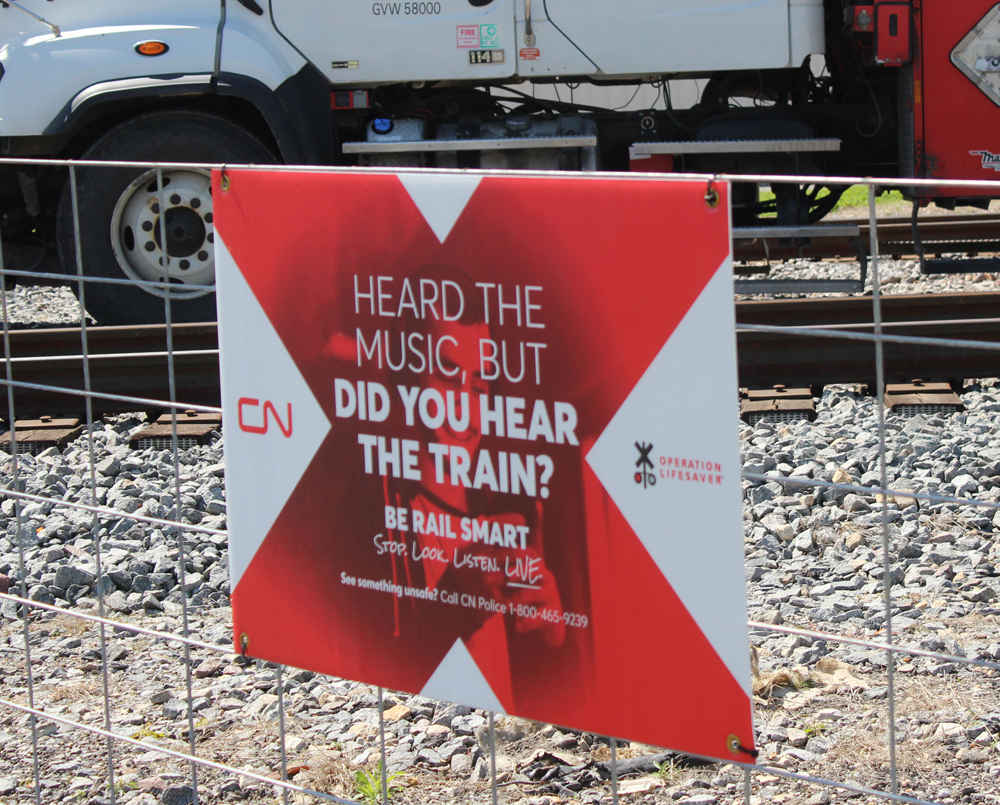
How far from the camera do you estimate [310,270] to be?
1.96 metres

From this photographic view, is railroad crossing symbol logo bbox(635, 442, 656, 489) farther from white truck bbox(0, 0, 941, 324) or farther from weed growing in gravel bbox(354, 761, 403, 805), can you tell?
white truck bbox(0, 0, 941, 324)

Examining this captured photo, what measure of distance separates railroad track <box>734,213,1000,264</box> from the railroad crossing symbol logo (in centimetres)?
600

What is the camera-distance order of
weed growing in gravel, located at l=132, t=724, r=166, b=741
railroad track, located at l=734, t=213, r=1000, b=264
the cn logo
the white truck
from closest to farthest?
the cn logo < weed growing in gravel, located at l=132, t=724, r=166, b=741 < the white truck < railroad track, located at l=734, t=213, r=1000, b=264

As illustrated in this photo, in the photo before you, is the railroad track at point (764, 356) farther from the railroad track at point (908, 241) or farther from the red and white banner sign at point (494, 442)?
the red and white banner sign at point (494, 442)

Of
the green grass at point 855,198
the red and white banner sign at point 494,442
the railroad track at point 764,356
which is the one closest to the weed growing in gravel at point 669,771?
the red and white banner sign at point 494,442

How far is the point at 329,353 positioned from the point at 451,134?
17.8 ft

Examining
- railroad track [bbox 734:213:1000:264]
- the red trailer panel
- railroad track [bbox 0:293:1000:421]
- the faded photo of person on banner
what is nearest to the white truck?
the red trailer panel

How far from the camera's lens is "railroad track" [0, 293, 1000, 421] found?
5.64 meters

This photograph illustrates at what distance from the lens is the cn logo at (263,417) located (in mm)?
2025

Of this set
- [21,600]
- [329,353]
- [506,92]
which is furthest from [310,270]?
[506,92]

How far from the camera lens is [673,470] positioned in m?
1.65

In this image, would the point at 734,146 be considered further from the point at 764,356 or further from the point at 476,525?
the point at 476,525

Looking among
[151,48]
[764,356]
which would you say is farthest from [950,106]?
[151,48]

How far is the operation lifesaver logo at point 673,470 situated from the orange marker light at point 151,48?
231 inches
